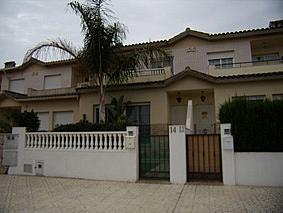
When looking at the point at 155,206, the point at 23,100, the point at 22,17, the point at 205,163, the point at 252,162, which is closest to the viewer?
the point at 155,206

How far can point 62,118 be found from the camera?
67.2 ft

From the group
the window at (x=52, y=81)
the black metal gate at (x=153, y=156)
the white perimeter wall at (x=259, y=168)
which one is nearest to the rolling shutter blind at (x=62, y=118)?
the window at (x=52, y=81)

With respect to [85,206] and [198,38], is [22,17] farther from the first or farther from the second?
[198,38]

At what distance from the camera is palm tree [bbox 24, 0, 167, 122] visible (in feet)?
41.2

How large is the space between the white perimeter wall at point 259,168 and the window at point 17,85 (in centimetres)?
2250

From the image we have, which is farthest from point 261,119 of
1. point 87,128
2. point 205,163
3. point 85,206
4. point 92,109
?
point 92,109

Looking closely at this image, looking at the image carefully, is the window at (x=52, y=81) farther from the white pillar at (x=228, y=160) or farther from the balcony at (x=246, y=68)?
the white pillar at (x=228, y=160)

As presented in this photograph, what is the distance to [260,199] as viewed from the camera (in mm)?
6352

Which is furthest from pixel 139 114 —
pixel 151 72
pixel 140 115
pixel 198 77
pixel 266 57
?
pixel 266 57

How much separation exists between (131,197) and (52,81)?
19.2m

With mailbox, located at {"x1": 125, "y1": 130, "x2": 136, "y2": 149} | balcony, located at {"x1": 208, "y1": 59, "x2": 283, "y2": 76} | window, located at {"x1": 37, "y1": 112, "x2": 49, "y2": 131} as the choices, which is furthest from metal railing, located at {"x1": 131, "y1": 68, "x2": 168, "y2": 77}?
window, located at {"x1": 37, "y1": 112, "x2": 49, "y2": 131}

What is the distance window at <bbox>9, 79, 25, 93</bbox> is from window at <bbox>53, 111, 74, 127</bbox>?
21.2 ft

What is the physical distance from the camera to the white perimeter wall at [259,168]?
7.82 meters

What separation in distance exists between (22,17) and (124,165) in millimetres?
7231
